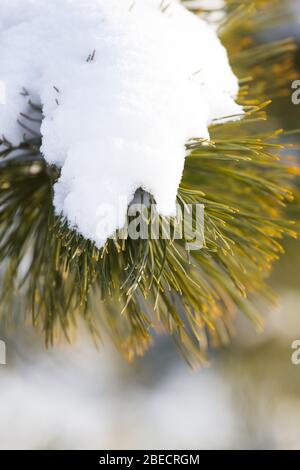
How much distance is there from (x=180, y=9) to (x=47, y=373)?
192cm

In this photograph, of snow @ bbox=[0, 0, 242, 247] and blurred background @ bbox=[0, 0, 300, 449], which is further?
blurred background @ bbox=[0, 0, 300, 449]

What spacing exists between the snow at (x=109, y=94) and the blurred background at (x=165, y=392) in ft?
1.85

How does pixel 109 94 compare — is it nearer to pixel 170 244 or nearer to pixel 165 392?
pixel 170 244

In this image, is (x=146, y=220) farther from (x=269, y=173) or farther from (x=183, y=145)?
(x=269, y=173)

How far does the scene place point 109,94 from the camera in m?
0.76

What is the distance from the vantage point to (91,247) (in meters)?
0.79

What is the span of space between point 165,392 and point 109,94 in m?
2.74

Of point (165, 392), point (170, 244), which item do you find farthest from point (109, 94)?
point (165, 392)

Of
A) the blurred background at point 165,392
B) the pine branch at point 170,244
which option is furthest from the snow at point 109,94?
the blurred background at point 165,392

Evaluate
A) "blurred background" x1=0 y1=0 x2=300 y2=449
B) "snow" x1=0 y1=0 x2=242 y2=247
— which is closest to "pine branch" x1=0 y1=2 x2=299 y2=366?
"snow" x1=0 y1=0 x2=242 y2=247

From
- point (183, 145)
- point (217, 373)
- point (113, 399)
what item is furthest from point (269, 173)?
point (113, 399)

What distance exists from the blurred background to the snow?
0.56 metres

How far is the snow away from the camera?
75 cm

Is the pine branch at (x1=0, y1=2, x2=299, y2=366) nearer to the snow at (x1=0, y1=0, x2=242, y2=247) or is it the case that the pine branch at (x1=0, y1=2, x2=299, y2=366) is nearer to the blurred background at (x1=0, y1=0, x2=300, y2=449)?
the snow at (x1=0, y1=0, x2=242, y2=247)
